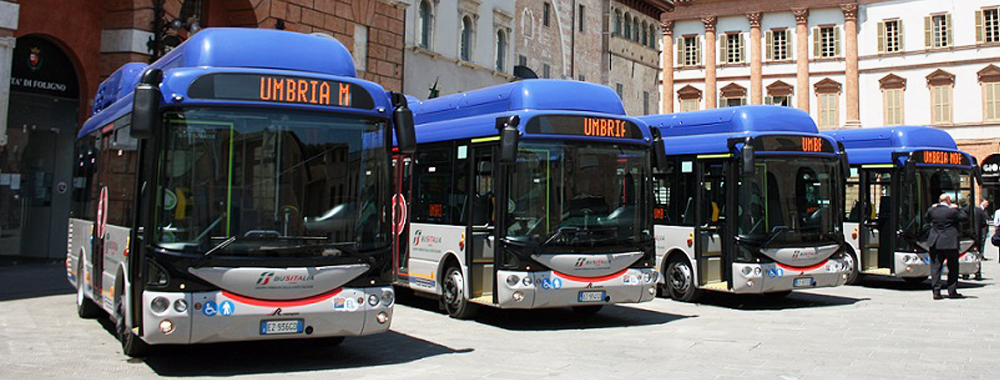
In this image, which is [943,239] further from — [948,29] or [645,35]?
[948,29]

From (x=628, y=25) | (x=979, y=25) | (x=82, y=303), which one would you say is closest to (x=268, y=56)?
(x=82, y=303)

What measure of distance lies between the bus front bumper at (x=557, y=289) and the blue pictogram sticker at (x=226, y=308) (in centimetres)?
382

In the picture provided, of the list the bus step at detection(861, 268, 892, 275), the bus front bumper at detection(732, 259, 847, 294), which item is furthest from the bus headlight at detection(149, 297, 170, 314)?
the bus step at detection(861, 268, 892, 275)

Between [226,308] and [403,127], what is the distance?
2.06 m

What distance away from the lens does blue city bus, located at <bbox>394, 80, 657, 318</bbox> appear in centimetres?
1071

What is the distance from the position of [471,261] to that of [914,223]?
8.39m

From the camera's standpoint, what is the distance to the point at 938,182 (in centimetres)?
1628

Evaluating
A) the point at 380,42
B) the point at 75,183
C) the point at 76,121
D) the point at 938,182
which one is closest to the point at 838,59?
the point at 380,42

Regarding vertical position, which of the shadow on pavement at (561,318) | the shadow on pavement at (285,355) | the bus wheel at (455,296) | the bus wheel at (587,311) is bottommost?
the shadow on pavement at (285,355)

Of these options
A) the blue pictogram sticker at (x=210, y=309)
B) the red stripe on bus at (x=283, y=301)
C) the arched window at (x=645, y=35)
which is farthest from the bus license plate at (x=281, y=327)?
the arched window at (x=645, y=35)

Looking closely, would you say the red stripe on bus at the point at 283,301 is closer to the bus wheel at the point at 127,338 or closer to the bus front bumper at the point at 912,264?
the bus wheel at the point at 127,338

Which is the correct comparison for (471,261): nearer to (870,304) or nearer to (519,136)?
(519,136)

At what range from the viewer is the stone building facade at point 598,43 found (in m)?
37.5

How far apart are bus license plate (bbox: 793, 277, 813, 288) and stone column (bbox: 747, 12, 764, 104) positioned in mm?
46425
